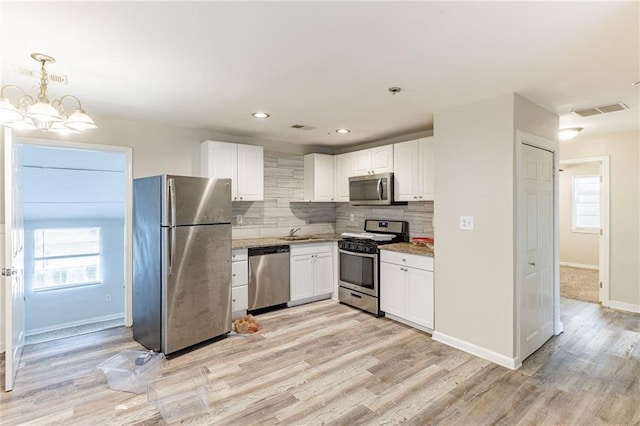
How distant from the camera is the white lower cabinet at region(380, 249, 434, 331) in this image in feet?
11.3

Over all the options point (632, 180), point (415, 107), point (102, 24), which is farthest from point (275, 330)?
point (632, 180)

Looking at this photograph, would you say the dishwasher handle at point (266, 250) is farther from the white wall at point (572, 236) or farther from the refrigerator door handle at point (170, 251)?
the white wall at point (572, 236)

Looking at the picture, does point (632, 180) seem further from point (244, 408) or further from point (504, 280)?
point (244, 408)

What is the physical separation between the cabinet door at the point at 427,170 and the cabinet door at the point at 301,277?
1779mm

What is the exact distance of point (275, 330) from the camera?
3598mm

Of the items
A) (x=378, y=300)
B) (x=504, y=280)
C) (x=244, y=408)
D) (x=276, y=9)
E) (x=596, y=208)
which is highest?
(x=276, y=9)

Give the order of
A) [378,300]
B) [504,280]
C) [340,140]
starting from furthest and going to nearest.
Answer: [340,140], [378,300], [504,280]

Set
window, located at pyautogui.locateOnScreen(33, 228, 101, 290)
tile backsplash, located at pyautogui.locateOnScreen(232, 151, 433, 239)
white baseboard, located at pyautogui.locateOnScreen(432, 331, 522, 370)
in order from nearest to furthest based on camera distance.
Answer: white baseboard, located at pyautogui.locateOnScreen(432, 331, 522, 370), tile backsplash, located at pyautogui.locateOnScreen(232, 151, 433, 239), window, located at pyautogui.locateOnScreen(33, 228, 101, 290)

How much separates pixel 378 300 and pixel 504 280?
158cm

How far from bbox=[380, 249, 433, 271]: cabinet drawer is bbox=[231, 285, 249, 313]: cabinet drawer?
5.71ft

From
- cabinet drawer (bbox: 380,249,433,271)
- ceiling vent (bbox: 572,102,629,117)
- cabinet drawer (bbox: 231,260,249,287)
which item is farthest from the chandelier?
ceiling vent (bbox: 572,102,629,117)

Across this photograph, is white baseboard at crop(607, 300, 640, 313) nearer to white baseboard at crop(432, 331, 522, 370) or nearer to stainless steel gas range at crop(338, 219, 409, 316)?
white baseboard at crop(432, 331, 522, 370)

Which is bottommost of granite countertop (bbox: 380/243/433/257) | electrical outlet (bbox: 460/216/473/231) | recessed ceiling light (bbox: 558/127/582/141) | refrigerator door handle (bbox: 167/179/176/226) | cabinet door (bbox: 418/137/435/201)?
granite countertop (bbox: 380/243/433/257)

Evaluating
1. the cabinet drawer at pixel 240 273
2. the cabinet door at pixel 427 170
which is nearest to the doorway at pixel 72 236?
the cabinet drawer at pixel 240 273
